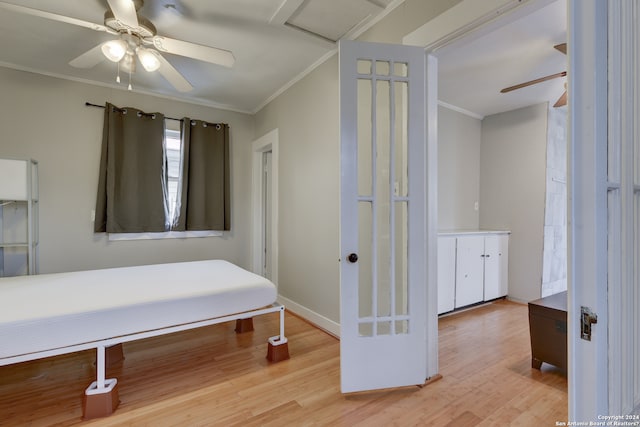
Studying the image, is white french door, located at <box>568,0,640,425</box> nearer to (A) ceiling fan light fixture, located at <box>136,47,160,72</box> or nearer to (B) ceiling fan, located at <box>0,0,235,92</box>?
(B) ceiling fan, located at <box>0,0,235,92</box>

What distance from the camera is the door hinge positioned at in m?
0.64

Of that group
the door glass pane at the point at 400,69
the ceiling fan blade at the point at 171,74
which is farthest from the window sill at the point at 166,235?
the door glass pane at the point at 400,69

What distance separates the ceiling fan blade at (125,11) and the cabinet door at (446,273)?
309cm

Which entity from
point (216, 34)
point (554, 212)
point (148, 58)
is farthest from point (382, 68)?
point (554, 212)

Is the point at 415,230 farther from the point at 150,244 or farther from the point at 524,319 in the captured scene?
the point at 150,244

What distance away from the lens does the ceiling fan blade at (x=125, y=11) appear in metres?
1.59

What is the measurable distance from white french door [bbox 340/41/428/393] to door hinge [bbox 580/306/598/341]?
1.15 m

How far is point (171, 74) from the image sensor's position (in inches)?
90.1

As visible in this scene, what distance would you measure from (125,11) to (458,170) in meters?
3.81

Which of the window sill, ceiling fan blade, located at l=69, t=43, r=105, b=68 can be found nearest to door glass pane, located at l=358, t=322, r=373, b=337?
ceiling fan blade, located at l=69, t=43, r=105, b=68

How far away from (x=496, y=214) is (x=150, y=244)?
14.8 ft

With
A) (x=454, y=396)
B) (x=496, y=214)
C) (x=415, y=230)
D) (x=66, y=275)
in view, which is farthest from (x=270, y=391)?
(x=496, y=214)

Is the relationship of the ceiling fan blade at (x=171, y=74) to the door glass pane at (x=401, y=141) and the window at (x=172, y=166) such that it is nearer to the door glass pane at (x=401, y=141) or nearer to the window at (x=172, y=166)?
the window at (x=172, y=166)

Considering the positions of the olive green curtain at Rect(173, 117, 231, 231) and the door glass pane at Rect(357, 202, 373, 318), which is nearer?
the door glass pane at Rect(357, 202, 373, 318)
